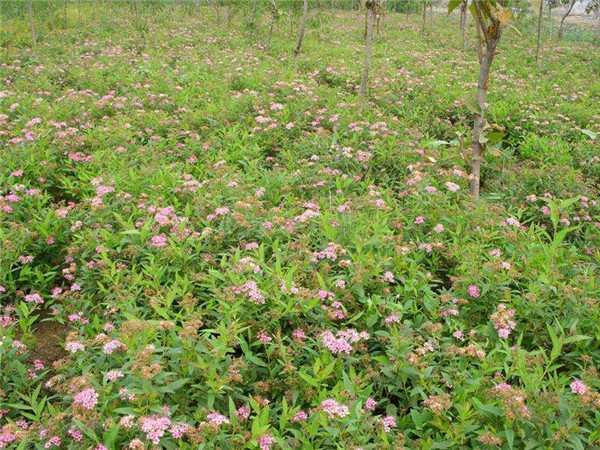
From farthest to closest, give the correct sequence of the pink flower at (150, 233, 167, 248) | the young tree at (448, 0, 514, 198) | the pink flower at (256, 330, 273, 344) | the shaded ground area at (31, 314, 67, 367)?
1. the young tree at (448, 0, 514, 198)
2. the pink flower at (150, 233, 167, 248)
3. the shaded ground area at (31, 314, 67, 367)
4. the pink flower at (256, 330, 273, 344)

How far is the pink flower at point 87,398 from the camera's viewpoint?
2.08m

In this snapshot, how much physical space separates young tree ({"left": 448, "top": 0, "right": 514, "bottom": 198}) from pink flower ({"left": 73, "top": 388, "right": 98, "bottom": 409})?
3579 millimetres

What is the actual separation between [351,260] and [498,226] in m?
1.46

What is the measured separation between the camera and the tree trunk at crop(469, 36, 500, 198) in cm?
411

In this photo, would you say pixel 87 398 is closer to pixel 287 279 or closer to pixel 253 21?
pixel 287 279

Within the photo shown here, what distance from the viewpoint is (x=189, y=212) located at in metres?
3.94

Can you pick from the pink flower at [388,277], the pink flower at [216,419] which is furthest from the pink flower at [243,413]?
the pink flower at [388,277]

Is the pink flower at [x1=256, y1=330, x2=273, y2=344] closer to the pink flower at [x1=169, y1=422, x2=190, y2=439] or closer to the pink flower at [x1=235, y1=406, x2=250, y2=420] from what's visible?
the pink flower at [x1=235, y1=406, x2=250, y2=420]

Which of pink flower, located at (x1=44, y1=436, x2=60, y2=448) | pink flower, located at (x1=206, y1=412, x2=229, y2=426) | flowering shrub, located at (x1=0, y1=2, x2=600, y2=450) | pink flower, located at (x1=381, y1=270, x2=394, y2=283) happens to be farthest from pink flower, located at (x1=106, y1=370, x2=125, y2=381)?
pink flower, located at (x1=381, y1=270, x2=394, y2=283)

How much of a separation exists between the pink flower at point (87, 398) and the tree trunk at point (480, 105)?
358cm

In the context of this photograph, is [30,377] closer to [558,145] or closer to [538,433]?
[538,433]

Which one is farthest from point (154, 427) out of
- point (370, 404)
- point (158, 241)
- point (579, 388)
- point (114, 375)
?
point (579, 388)

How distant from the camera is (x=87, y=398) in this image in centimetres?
210

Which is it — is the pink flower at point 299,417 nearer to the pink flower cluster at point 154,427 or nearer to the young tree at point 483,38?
the pink flower cluster at point 154,427
